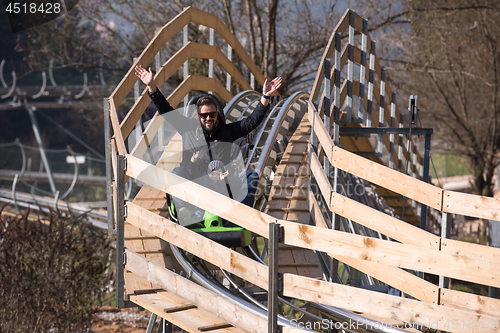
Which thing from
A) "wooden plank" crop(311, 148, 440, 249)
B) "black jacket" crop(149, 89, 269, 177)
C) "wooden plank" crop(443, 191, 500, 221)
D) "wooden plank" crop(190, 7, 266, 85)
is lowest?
"wooden plank" crop(311, 148, 440, 249)

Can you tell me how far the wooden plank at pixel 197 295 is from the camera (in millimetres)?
3266

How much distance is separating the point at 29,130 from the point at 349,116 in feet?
93.9

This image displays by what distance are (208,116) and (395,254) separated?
8.72 feet

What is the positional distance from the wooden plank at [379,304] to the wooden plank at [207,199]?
1.22 feet

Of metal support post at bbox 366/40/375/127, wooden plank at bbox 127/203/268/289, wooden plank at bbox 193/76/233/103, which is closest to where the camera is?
wooden plank at bbox 127/203/268/289

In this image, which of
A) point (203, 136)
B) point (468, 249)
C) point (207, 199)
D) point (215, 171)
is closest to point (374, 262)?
point (468, 249)

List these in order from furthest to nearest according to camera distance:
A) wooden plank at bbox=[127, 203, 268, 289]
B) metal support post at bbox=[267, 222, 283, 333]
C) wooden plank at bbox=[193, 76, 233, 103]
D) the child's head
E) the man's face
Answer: wooden plank at bbox=[193, 76, 233, 103], the man's face, the child's head, wooden plank at bbox=[127, 203, 268, 289], metal support post at bbox=[267, 222, 283, 333]

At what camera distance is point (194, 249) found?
353 centimetres

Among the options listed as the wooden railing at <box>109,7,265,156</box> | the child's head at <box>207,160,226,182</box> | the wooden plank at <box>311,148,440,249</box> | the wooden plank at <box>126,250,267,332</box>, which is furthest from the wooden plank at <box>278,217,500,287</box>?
the wooden railing at <box>109,7,265,156</box>

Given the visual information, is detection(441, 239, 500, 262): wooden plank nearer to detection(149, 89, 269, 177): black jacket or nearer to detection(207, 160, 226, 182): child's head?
detection(207, 160, 226, 182): child's head

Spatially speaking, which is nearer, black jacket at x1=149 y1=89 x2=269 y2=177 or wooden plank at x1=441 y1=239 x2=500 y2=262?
wooden plank at x1=441 y1=239 x2=500 y2=262

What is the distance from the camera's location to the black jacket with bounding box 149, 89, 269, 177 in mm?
4820

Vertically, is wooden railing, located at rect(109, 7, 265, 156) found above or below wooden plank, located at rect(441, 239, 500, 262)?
above

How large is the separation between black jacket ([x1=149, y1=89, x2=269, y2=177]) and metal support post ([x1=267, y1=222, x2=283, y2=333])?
1.90 m
